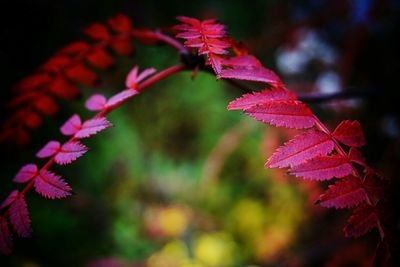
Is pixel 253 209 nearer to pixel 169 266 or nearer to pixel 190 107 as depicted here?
pixel 169 266

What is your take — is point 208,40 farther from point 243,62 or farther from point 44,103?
point 44,103

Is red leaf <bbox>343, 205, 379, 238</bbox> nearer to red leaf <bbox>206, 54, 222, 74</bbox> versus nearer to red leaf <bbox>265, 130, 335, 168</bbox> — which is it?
red leaf <bbox>265, 130, 335, 168</bbox>

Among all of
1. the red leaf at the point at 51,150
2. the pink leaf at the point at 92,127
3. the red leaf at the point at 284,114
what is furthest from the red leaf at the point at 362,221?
the red leaf at the point at 51,150

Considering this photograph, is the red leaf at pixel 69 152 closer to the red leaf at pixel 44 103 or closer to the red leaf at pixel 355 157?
the red leaf at pixel 44 103

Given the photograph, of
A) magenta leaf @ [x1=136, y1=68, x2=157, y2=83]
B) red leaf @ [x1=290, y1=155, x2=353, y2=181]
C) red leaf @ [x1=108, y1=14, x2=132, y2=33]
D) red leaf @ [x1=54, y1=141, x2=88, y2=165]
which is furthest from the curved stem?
red leaf @ [x1=290, y1=155, x2=353, y2=181]

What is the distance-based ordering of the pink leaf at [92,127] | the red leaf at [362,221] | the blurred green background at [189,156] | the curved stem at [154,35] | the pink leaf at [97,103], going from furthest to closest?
the blurred green background at [189,156]
the curved stem at [154,35]
the pink leaf at [97,103]
the pink leaf at [92,127]
the red leaf at [362,221]

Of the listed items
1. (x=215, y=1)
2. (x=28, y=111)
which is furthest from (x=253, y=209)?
(x=215, y=1)

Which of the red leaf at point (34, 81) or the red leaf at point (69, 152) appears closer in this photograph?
the red leaf at point (69, 152)
